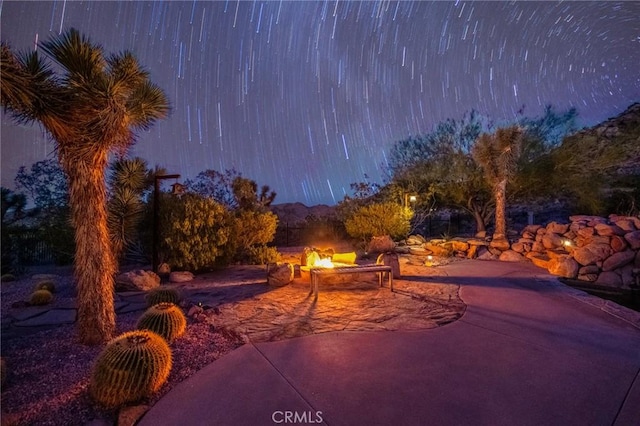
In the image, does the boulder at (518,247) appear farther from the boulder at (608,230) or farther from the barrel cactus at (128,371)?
the barrel cactus at (128,371)

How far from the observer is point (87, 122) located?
4535 millimetres

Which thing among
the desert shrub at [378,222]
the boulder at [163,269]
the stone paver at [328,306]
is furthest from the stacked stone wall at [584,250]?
the boulder at [163,269]

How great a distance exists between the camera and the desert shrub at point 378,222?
639 inches

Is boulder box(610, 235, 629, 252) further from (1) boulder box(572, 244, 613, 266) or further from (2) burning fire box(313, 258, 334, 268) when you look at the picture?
(2) burning fire box(313, 258, 334, 268)

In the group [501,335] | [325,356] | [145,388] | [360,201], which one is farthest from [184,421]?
[360,201]

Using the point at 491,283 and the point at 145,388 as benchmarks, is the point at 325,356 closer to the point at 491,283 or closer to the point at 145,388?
the point at 145,388

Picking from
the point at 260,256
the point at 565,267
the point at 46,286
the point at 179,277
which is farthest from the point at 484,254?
the point at 46,286

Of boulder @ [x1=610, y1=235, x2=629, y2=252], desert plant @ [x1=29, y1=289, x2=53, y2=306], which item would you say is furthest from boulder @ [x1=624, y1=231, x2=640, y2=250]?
desert plant @ [x1=29, y1=289, x2=53, y2=306]

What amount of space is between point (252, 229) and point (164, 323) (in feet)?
26.3

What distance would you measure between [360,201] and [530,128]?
10.3 m

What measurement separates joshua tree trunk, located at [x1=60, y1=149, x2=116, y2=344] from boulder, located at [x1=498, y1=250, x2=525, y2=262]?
42.7 feet

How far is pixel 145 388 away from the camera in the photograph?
11.1 ft

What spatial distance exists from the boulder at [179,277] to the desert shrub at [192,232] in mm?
460

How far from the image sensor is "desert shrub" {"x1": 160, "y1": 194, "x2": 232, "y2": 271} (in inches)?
405
